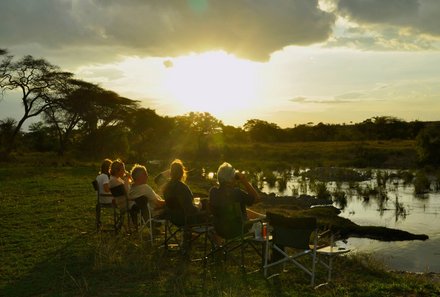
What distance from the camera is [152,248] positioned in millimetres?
7562

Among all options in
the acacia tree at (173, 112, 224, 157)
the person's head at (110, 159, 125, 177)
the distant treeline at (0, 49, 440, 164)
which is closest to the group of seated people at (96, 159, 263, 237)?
the person's head at (110, 159, 125, 177)

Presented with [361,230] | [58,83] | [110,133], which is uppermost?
[58,83]

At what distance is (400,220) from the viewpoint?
15.0 meters

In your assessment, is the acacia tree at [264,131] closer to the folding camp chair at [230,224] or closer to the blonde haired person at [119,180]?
the blonde haired person at [119,180]

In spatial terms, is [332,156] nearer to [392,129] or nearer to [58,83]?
[58,83]

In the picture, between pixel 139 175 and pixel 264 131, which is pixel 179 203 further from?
pixel 264 131

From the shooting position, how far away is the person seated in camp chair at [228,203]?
255 inches

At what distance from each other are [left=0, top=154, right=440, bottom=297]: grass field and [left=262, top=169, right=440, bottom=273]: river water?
207cm

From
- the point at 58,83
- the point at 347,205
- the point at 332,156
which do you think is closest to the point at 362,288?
the point at 347,205

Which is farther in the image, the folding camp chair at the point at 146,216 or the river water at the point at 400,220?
the river water at the point at 400,220

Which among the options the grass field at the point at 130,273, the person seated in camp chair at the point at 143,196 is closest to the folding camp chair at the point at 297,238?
the grass field at the point at 130,273

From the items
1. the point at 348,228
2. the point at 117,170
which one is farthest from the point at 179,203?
the point at 348,228

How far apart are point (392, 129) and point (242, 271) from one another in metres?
71.8

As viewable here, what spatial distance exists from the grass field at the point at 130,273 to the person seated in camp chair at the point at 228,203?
1.80 feet
